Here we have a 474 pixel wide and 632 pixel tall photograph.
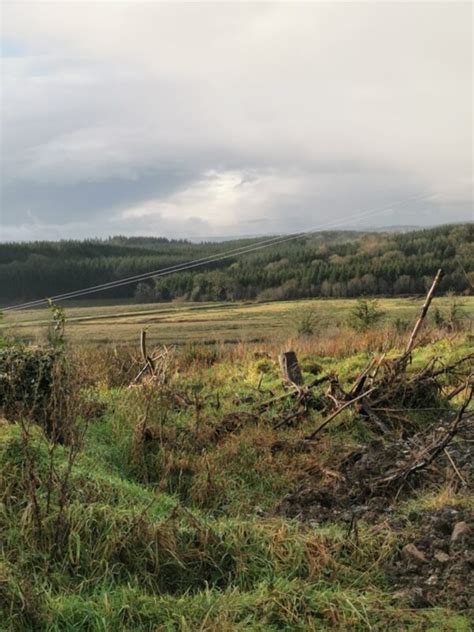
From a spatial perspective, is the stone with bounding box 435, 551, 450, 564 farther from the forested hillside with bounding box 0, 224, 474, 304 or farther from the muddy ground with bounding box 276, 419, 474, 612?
the forested hillside with bounding box 0, 224, 474, 304

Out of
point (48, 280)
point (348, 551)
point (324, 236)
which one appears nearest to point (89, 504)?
point (348, 551)

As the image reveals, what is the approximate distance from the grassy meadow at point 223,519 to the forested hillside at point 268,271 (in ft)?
76.3

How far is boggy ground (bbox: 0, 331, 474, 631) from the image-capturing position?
359 cm

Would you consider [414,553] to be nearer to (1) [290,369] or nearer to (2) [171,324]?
(1) [290,369]

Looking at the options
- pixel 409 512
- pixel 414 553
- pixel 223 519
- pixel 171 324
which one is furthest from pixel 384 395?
pixel 171 324

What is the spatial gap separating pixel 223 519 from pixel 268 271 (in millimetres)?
56551

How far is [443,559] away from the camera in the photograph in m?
4.19

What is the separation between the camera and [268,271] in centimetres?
6119

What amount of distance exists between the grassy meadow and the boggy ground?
0.5 inches

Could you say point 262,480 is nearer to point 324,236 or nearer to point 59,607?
point 59,607

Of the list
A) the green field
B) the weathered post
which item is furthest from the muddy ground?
the green field

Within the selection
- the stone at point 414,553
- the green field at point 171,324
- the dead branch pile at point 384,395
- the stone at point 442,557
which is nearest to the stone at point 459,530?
the stone at point 442,557

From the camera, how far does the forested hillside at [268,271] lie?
42.7m

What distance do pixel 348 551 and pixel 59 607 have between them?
2027mm
